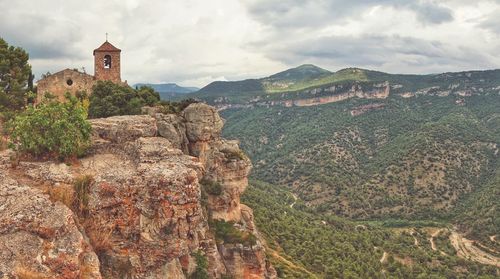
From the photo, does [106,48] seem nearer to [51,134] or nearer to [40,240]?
[51,134]

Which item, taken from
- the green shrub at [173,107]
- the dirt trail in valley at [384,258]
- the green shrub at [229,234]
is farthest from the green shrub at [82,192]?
the dirt trail in valley at [384,258]

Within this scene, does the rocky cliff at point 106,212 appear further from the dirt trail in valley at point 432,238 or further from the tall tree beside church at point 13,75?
the dirt trail in valley at point 432,238

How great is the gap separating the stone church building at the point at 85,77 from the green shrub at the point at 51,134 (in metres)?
→ 22.6

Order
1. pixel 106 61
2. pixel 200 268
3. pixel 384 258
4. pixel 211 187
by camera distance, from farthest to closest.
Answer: pixel 384 258 < pixel 106 61 < pixel 211 187 < pixel 200 268

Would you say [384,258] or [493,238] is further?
[493,238]

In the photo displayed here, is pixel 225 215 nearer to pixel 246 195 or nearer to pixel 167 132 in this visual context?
pixel 167 132

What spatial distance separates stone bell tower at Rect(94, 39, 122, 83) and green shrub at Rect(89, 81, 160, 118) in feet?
8.82

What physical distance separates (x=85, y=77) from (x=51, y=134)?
27192 mm

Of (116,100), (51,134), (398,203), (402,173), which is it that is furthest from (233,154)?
(402,173)

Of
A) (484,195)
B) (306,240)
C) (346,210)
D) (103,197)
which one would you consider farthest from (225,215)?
(484,195)

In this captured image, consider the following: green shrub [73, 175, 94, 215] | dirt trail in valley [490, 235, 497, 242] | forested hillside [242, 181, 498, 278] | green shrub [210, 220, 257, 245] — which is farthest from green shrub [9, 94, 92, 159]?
dirt trail in valley [490, 235, 497, 242]

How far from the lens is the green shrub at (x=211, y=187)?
36344 mm

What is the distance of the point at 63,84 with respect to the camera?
148ft

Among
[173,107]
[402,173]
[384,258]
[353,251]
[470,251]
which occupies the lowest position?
[470,251]
